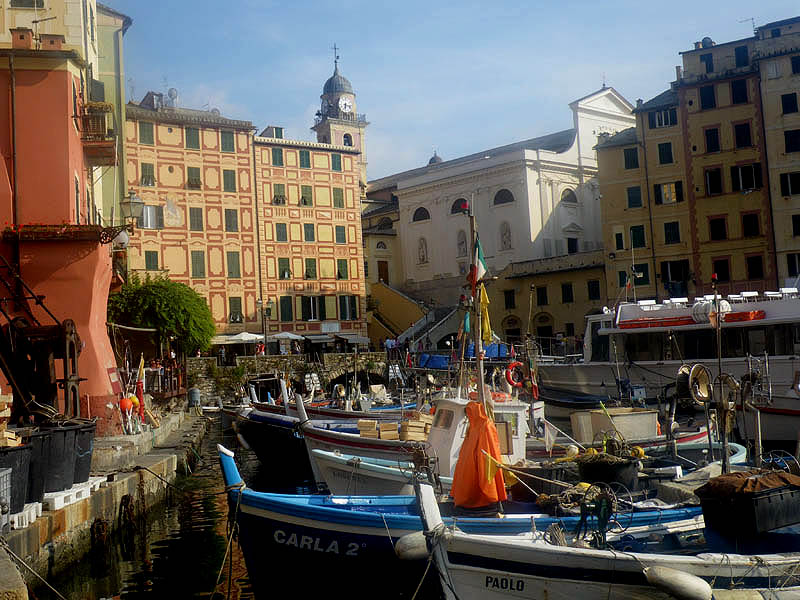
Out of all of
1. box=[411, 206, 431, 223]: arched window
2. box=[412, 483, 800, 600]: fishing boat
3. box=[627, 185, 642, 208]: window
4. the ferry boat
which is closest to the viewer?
box=[412, 483, 800, 600]: fishing boat

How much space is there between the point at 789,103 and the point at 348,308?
2947 centimetres

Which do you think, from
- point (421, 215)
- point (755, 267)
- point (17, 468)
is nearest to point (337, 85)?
point (421, 215)

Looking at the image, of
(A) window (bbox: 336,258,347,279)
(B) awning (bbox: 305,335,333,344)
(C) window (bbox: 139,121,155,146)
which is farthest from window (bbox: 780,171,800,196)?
(C) window (bbox: 139,121,155,146)

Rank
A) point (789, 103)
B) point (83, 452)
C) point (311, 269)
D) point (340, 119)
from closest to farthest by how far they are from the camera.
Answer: point (83, 452) → point (789, 103) → point (311, 269) → point (340, 119)

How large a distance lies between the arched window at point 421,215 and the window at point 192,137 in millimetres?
18870

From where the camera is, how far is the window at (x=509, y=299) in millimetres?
57438

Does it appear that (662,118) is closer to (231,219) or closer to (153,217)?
(231,219)

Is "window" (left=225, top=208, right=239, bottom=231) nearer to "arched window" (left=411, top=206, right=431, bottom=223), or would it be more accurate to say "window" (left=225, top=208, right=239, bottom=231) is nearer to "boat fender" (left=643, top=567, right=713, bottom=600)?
"arched window" (left=411, top=206, right=431, bottom=223)

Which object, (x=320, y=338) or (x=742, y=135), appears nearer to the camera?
(x=742, y=135)

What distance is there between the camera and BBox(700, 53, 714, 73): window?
47719 mm

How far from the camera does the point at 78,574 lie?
47.9 ft

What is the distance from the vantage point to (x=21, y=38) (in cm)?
2503

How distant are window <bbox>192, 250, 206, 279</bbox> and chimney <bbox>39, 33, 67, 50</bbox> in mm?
28622

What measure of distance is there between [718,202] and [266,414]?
29.9 m
